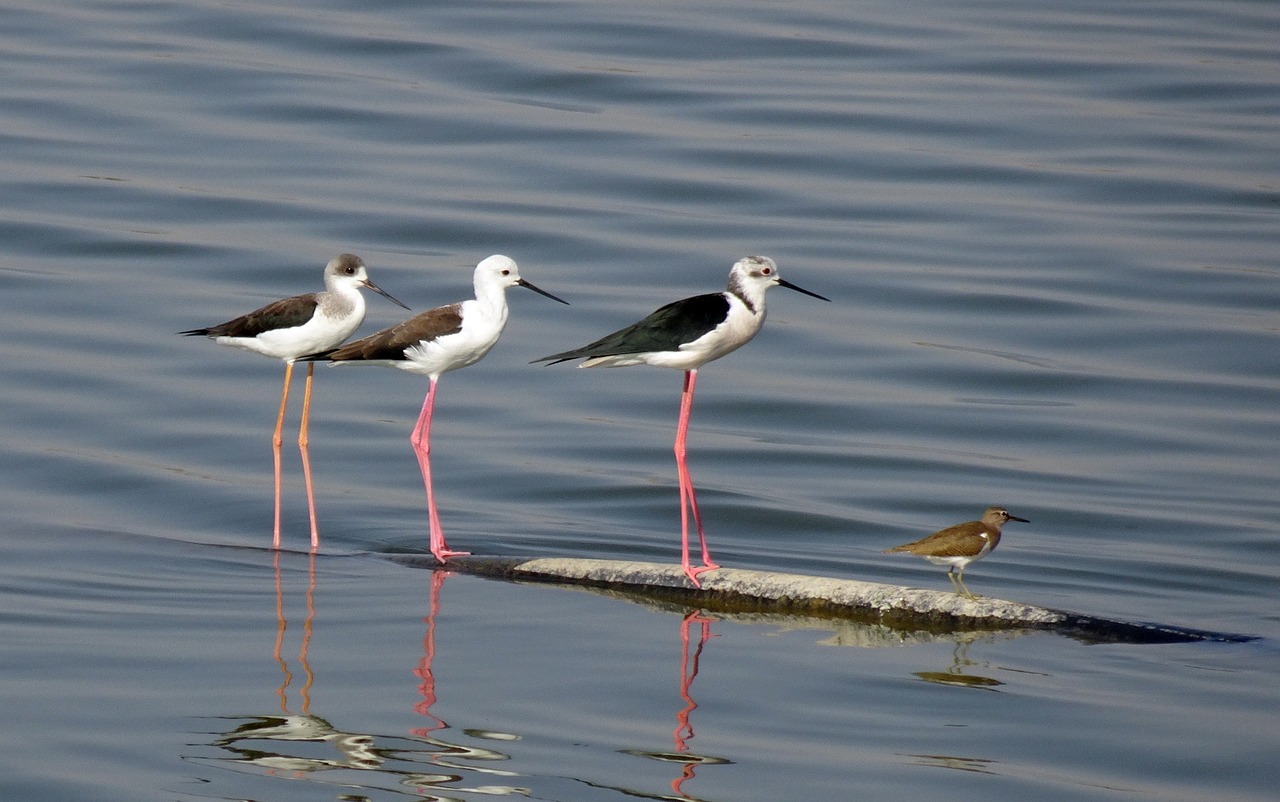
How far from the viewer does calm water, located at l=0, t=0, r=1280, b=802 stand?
7.70 meters

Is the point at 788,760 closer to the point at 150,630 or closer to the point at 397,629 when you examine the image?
the point at 397,629

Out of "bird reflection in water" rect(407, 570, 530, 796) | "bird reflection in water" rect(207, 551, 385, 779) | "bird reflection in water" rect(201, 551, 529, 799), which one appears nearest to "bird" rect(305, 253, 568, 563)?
"bird reflection in water" rect(407, 570, 530, 796)

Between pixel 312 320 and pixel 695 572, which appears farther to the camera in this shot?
pixel 312 320

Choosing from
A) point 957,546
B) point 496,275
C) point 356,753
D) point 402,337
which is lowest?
point 356,753

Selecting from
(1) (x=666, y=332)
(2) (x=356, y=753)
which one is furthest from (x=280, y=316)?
(2) (x=356, y=753)

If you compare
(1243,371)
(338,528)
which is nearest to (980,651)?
(338,528)

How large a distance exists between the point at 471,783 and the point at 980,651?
284 centimetres

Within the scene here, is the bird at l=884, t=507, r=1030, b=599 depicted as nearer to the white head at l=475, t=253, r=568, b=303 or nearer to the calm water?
the calm water

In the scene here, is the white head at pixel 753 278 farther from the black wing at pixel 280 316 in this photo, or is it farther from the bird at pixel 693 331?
the black wing at pixel 280 316

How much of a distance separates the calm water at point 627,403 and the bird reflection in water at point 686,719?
0.09 feet

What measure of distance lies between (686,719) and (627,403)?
797 cm

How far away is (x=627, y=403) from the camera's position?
1573 cm

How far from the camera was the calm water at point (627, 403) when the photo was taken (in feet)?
25.2

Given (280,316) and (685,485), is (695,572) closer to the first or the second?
(685,485)
